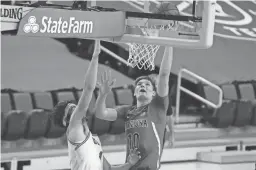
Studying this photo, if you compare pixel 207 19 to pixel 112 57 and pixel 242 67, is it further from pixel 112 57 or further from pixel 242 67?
pixel 242 67

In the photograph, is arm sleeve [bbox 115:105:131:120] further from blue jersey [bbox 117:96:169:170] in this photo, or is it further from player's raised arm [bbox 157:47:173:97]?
player's raised arm [bbox 157:47:173:97]

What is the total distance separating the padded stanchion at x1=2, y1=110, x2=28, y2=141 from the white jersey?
126 inches

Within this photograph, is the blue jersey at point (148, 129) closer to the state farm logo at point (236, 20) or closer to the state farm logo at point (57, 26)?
the state farm logo at point (57, 26)

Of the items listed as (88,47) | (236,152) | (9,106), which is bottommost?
(236,152)

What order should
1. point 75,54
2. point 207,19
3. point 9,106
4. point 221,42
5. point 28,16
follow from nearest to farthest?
1. point 28,16
2. point 207,19
3. point 9,106
4. point 75,54
5. point 221,42

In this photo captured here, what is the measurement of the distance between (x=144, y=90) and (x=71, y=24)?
1.44m

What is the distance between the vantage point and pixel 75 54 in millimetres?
10469

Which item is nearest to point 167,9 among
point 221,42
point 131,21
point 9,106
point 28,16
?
point 131,21

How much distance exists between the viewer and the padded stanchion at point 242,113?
35.7 feet

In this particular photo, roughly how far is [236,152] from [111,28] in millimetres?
4883

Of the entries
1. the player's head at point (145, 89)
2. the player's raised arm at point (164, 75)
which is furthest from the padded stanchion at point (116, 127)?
the player's raised arm at point (164, 75)

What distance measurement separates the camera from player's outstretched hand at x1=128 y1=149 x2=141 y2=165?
260 inches

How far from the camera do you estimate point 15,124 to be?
8977 millimetres

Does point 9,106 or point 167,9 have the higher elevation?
point 167,9
